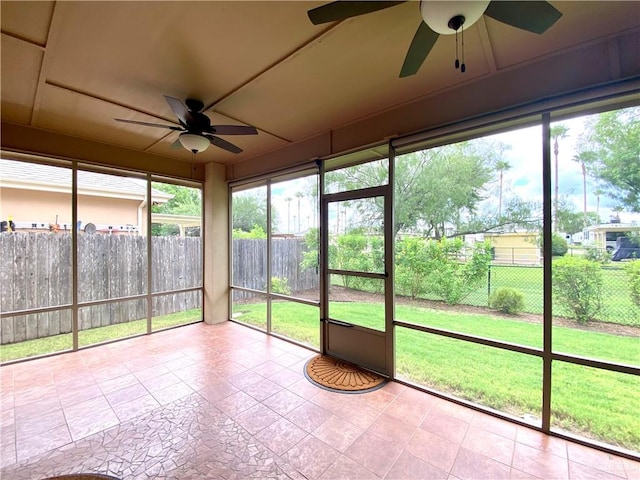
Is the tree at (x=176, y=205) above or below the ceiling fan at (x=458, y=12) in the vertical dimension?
below

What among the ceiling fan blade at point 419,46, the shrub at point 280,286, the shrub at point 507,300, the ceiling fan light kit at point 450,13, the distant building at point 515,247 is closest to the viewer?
the ceiling fan light kit at point 450,13

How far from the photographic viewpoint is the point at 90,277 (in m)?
3.96

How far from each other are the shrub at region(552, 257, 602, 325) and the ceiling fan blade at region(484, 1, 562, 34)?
1.75 metres

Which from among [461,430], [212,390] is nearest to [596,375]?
[461,430]

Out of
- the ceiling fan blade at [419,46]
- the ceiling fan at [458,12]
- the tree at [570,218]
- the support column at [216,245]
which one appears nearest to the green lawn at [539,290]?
the tree at [570,218]

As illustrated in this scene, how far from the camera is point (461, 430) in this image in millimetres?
2154

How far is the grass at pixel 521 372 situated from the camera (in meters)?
2.11

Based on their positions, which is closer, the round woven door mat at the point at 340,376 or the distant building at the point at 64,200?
the round woven door mat at the point at 340,376

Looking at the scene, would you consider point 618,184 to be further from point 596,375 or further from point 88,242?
point 88,242

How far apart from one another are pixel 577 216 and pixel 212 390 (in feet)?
12.1

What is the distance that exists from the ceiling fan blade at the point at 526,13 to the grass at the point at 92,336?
5457mm

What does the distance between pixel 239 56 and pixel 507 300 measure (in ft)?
10.4

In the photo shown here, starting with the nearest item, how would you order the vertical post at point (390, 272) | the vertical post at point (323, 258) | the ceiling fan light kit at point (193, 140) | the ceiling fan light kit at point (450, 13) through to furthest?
the ceiling fan light kit at point (450, 13) < the ceiling fan light kit at point (193, 140) < the vertical post at point (390, 272) < the vertical post at point (323, 258)

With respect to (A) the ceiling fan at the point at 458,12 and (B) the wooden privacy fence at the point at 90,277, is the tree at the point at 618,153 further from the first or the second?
(B) the wooden privacy fence at the point at 90,277
